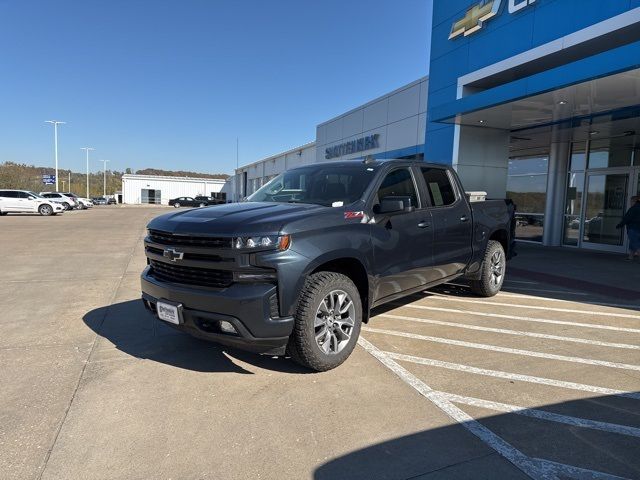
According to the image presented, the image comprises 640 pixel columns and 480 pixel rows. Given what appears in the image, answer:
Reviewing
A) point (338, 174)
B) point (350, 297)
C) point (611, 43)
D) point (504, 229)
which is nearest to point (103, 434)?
point (350, 297)

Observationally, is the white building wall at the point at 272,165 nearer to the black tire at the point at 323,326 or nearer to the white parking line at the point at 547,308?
the white parking line at the point at 547,308

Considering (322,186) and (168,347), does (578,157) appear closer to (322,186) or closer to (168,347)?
(322,186)

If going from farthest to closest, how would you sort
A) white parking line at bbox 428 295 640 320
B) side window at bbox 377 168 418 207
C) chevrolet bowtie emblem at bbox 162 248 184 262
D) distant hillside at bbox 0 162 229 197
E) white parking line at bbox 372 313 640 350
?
distant hillside at bbox 0 162 229 197 → white parking line at bbox 428 295 640 320 → white parking line at bbox 372 313 640 350 → side window at bbox 377 168 418 207 → chevrolet bowtie emblem at bbox 162 248 184 262

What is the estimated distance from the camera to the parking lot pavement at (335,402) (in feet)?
8.98

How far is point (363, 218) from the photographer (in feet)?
14.1

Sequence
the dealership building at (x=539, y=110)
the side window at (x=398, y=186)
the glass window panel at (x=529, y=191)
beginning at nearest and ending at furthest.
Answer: the side window at (x=398, y=186) < the dealership building at (x=539, y=110) < the glass window panel at (x=529, y=191)

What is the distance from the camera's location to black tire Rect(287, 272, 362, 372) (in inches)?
146

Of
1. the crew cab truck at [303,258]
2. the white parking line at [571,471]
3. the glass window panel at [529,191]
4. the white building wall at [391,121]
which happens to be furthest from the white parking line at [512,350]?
the white building wall at [391,121]

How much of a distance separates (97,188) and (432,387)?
399 feet

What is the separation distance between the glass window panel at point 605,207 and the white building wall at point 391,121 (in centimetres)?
589

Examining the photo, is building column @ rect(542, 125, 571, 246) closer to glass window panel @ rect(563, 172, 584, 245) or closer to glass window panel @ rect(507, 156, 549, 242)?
glass window panel @ rect(563, 172, 584, 245)

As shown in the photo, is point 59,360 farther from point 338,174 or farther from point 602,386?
point 602,386

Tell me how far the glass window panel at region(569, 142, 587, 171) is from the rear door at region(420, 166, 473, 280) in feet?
36.3

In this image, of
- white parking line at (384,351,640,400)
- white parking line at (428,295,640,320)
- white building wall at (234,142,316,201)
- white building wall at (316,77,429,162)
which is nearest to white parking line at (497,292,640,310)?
white parking line at (428,295,640,320)
